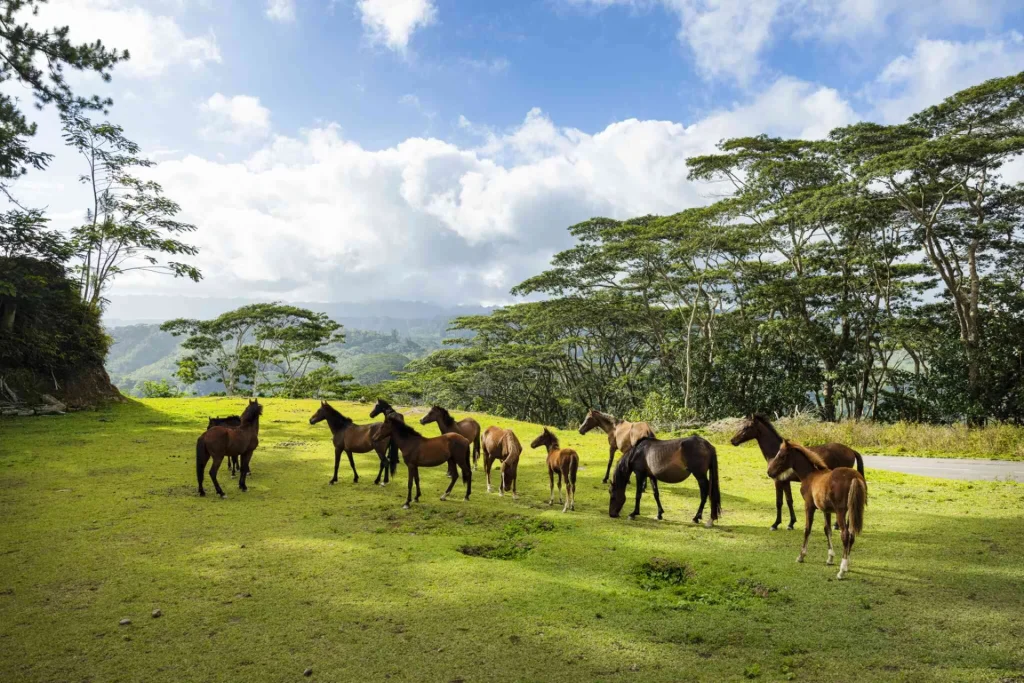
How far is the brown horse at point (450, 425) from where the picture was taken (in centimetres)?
1062

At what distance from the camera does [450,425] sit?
420 inches

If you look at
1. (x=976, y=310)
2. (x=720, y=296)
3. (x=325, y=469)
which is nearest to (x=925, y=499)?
(x=325, y=469)

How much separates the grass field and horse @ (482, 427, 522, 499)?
1.30 ft

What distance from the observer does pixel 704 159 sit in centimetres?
2900

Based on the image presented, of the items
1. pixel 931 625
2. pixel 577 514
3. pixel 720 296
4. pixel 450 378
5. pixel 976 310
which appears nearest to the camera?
pixel 931 625

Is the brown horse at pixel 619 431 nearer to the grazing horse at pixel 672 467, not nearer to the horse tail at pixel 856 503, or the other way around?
the grazing horse at pixel 672 467

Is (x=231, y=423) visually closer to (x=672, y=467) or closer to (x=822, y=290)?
(x=672, y=467)

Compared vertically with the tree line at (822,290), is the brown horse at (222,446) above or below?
below

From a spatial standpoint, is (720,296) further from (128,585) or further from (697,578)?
(128,585)

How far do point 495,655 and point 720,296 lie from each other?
29548mm

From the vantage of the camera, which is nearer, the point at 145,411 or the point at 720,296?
the point at 145,411

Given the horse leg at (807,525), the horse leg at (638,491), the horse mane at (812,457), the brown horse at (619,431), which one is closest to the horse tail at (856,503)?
the horse leg at (807,525)

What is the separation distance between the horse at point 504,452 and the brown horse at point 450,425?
0.84m

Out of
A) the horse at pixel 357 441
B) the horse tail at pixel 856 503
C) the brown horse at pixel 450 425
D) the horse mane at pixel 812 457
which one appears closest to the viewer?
the horse tail at pixel 856 503
